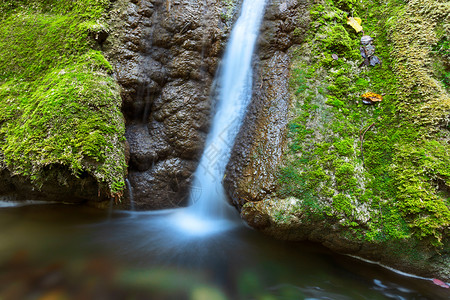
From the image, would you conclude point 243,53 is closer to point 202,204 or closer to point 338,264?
point 202,204

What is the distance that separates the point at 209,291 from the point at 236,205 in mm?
1211

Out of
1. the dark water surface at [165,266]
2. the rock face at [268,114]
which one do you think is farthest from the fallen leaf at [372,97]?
the dark water surface at [165,266]

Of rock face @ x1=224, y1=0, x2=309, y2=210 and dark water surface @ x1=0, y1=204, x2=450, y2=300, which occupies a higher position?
rock face @ x1=224, y1=0, x2=309, y2=210

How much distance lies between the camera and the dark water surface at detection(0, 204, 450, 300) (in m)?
2.33

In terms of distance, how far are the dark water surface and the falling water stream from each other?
10 mm

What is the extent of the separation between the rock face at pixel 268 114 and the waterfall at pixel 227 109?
207 mm

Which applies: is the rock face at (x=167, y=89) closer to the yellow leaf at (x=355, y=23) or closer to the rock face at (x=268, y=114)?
the rock face at (x=268, y=114)

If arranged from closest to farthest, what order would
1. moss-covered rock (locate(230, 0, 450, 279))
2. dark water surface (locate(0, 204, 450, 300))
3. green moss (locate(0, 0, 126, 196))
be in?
dark water surface (locate(0, 204, 450, 300)) < moss-covered rock (locate(230, 0, 450, 279)) < green moss (locate(0, 0, 126, 196))

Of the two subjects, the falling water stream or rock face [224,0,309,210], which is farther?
rock face [224,0,309,210]

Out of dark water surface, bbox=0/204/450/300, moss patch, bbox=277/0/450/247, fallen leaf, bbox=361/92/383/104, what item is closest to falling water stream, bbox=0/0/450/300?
dark water surface, bbox=0/204/450/300

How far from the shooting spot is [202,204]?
3.96 metres

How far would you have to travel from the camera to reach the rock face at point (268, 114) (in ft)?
10.2

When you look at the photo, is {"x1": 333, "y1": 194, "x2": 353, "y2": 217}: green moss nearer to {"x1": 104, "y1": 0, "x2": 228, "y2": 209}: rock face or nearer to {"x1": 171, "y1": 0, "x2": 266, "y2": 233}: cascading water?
{"x1": 171, "y1": 0, "x2": 266, "y2": 233}: cascading water

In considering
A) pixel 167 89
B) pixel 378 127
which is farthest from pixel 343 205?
pixel 167 89
